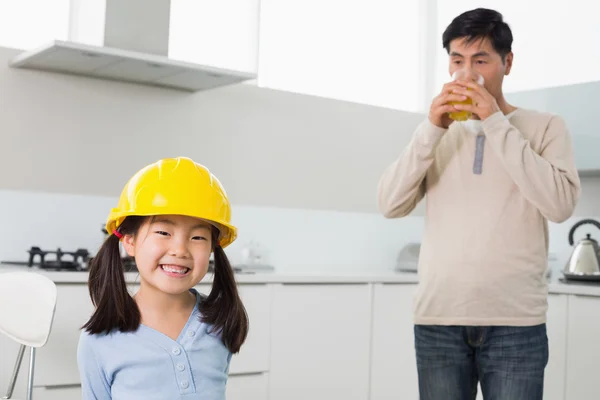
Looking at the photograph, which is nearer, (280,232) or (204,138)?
(204,138)

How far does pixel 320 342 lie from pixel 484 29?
6.93 feet

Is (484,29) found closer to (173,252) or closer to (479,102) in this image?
(479,102)

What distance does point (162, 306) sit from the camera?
5.10 feet

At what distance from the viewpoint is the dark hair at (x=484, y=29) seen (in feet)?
6.96

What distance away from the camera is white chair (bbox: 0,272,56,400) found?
2602mm

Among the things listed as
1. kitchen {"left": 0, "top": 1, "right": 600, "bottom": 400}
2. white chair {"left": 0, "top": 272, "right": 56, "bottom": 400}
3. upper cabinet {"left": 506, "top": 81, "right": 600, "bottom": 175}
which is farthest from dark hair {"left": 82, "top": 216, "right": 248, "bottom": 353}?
upper cabinet {"left": 506, "top": 81, "right": 600, "bottom": 175}

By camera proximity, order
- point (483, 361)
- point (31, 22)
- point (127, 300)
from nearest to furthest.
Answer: point (127, 300), point (483, 361), point (31, 22)

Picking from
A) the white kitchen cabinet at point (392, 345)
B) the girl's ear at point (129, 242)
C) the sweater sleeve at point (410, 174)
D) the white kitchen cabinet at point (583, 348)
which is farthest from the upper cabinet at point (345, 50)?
the girl's ear at point (129, 242)

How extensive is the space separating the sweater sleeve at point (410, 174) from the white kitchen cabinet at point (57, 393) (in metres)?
1.54

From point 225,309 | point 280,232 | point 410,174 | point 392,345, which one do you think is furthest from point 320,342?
point 225,309

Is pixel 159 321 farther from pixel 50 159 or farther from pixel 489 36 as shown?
pixel 50 159

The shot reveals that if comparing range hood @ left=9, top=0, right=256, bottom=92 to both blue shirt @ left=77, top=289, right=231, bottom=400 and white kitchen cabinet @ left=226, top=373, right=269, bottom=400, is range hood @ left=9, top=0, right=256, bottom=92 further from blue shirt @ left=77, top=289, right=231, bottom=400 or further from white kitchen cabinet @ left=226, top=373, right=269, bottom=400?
blue shirt @ left=77, top=289, right=231, bottom=400

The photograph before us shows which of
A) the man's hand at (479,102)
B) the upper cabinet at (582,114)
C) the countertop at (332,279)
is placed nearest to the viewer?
the man's hand at (479,102)

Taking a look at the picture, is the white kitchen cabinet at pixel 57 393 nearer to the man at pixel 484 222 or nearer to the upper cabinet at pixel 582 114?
the man at pixel 484 222
